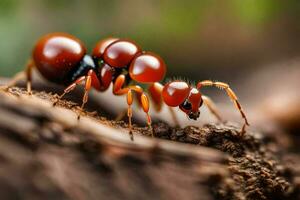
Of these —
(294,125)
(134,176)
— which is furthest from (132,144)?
(294,125)

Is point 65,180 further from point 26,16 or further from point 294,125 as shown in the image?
point 26,16

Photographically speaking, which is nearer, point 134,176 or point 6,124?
point 6,124

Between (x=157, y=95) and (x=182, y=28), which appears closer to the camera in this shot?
(x=157, y=95)

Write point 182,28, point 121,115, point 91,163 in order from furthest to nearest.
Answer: point 182,28 → point 121,115 → point 91,163

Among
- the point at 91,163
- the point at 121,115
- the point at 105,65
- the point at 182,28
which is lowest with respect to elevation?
the point at 91,163

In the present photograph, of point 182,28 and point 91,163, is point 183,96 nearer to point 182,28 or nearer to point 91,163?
point 91,163

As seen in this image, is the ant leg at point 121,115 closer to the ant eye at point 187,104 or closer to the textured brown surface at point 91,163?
the ant eye at point 187,104

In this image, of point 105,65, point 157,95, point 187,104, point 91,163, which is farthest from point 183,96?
point 91,163
